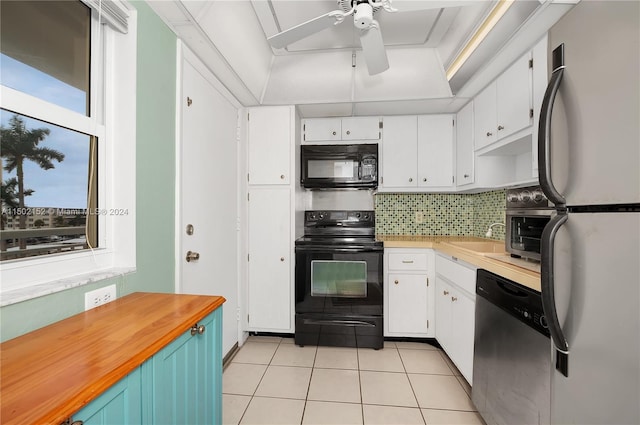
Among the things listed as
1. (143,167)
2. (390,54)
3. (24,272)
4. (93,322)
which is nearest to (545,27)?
(390,54)

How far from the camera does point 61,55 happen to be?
1078 millimetres

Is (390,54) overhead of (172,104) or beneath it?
overhead

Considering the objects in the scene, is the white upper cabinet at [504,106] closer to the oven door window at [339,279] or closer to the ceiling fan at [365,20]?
the ceiling fan at [365,20]

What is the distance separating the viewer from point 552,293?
3.05 feet

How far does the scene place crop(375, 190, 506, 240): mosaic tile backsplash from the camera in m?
3.01

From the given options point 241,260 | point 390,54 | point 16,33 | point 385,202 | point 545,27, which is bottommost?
point 241,260

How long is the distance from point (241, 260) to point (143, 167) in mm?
1366

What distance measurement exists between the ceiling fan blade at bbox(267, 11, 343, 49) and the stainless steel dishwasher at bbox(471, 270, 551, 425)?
1.62 meters

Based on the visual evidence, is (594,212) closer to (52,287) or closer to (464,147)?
(52,287)

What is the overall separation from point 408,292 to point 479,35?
198cm

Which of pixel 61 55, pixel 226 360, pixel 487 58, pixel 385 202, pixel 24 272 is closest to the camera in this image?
pixel 24 272

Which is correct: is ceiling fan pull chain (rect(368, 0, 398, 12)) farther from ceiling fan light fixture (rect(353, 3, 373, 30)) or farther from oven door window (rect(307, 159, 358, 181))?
oven door window (rect(307, 159, 358, 181))

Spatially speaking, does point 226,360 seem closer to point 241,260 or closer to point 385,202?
point 241,260

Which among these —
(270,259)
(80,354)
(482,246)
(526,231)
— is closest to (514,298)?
(526,231)
